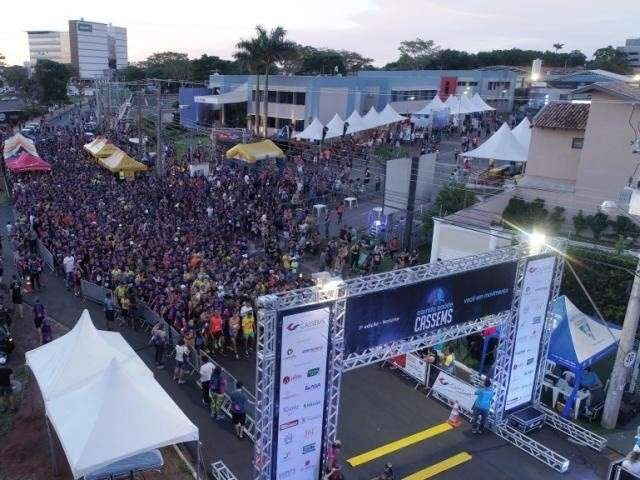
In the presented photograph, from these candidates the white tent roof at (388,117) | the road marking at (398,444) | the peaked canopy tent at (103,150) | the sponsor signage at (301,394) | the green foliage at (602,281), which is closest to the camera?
the sponsor signage at (301,394)

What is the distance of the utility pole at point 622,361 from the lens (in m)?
12.0

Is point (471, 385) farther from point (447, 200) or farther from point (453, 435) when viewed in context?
point (447, 200)

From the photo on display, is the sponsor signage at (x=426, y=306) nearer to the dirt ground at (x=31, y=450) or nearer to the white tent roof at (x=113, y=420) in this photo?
the white tent roof at (x=113, y=420)

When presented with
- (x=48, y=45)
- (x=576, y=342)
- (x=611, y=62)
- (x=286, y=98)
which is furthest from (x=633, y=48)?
(x=48, y=45)

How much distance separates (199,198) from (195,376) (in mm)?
14000

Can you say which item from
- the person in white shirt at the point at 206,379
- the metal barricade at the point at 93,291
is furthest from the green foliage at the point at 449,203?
the person in white shirt at the point at 206,379

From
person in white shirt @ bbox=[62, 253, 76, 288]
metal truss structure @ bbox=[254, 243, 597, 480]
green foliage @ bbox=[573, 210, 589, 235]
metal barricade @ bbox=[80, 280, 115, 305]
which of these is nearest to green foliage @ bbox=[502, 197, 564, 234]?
green foliage @ bbox=[573, 210, 589, 235]

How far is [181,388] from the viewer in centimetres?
1279

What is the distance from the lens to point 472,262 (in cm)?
1117

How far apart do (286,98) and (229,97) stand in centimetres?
536

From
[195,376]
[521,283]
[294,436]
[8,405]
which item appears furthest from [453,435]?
[8,405]

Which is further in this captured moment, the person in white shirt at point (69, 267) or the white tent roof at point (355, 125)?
the white tent roof at point (355, 125)

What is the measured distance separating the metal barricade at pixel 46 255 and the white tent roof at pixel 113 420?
1154 centimetres

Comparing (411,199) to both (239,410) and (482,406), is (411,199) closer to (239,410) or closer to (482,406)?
(482,406)
